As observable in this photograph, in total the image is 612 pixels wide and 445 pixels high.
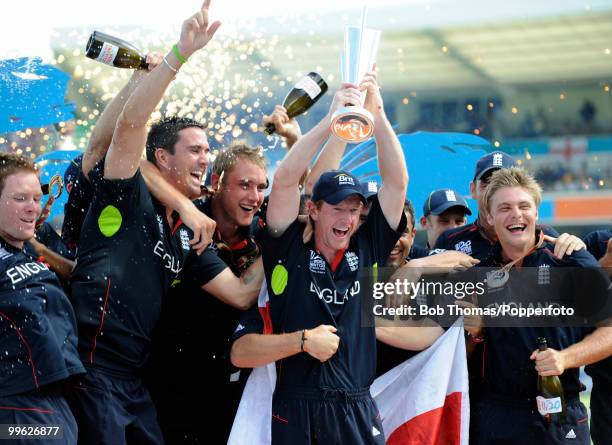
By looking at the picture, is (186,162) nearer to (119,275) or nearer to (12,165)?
(119,275)

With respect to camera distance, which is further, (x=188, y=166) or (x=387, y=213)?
(x=188, y=166)

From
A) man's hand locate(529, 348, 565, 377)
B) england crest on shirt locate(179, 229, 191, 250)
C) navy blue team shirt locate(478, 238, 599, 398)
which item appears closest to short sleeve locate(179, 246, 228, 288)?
england crest on shirt locate(179, 229, 191, 250)

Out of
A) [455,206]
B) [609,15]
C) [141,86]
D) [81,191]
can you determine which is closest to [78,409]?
[81,191]

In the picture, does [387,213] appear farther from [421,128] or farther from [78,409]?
[421,128]

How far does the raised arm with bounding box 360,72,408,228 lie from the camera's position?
12.9ft

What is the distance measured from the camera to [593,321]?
409 centimetres

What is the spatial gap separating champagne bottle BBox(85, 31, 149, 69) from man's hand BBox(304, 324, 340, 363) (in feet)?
4.67

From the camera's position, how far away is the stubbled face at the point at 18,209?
383 cm

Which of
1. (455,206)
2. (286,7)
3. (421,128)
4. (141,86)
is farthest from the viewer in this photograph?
(421,128)

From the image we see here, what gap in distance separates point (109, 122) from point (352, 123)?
1152 mm

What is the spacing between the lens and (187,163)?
4.36 meters

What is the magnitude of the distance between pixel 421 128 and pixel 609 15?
554 centimetres

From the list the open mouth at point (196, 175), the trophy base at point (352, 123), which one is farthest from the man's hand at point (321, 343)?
the open mouth at point (196, 175)

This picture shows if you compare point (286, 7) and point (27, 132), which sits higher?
point (286, 7)
